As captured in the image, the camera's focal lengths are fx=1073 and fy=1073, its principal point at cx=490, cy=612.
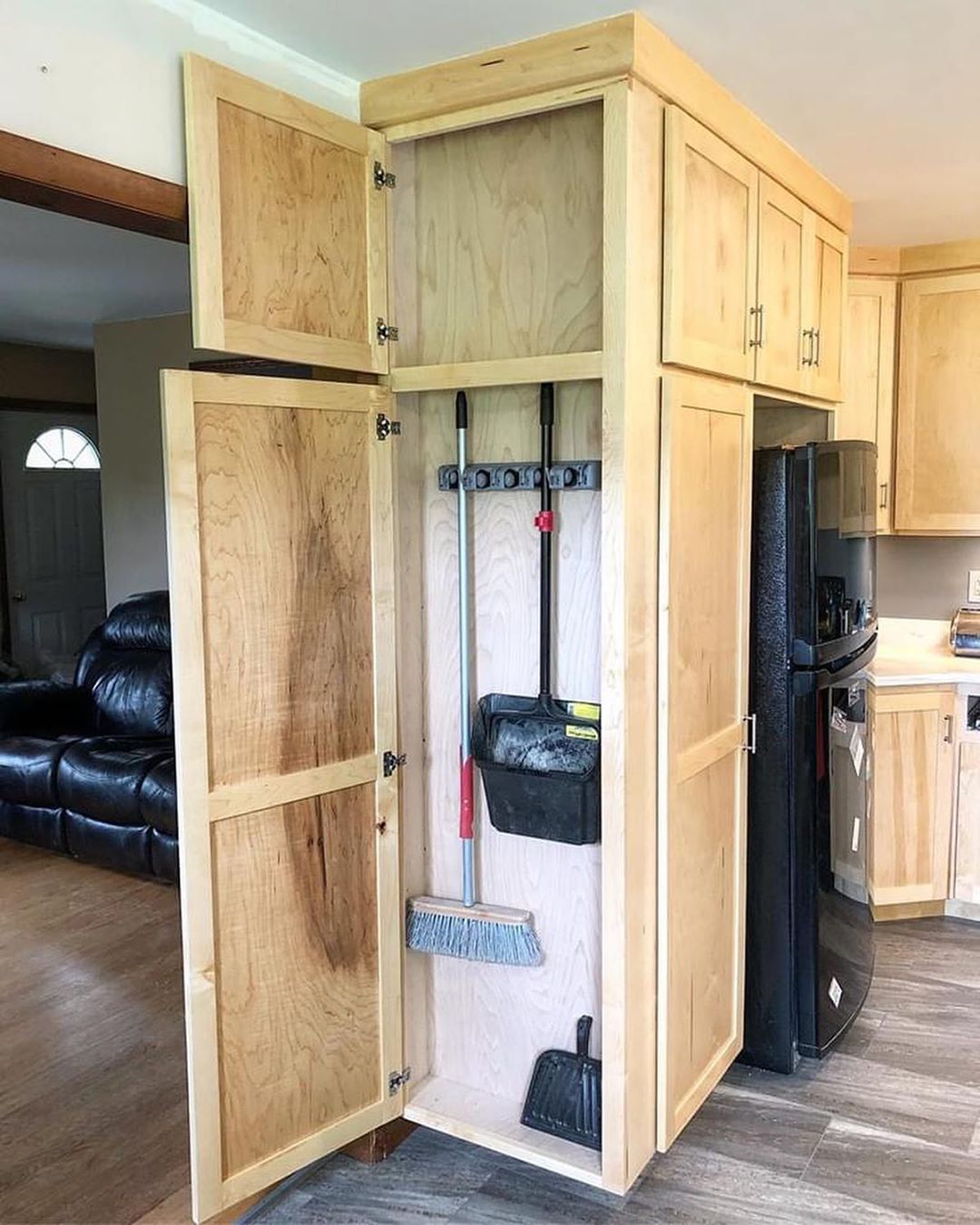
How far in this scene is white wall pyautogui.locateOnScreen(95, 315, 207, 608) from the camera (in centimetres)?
575

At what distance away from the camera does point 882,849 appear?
3805 millimetres

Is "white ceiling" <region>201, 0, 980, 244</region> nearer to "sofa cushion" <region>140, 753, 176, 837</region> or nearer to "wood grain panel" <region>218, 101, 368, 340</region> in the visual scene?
"wood grain panel" <region>218, 101, 368, 340</region>

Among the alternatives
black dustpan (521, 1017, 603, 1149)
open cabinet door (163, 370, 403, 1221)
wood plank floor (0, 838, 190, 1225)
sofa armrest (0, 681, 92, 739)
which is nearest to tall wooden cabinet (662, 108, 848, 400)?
open cabinet door (163, 370, 403, 1221)

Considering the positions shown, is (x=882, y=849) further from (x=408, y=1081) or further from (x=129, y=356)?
(x=129, y=356)

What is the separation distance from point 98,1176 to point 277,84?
241cm

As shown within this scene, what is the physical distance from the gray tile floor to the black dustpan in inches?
5.8

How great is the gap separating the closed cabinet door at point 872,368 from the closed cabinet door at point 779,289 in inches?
41.6

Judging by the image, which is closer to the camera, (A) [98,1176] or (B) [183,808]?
(B) [183,808]

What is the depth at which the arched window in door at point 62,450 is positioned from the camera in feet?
22.3

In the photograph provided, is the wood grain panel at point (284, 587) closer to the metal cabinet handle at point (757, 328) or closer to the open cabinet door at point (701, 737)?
the open cabinet door at point (701, 737)

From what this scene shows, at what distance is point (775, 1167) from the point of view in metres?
2.46

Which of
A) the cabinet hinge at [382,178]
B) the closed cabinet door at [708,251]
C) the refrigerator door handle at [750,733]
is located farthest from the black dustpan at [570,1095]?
the cabinet hinge at [382,178]

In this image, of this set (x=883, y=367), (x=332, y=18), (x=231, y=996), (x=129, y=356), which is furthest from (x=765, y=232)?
(x=129, y=356)

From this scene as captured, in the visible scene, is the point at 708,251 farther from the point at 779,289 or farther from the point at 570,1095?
the point at 570,1095
